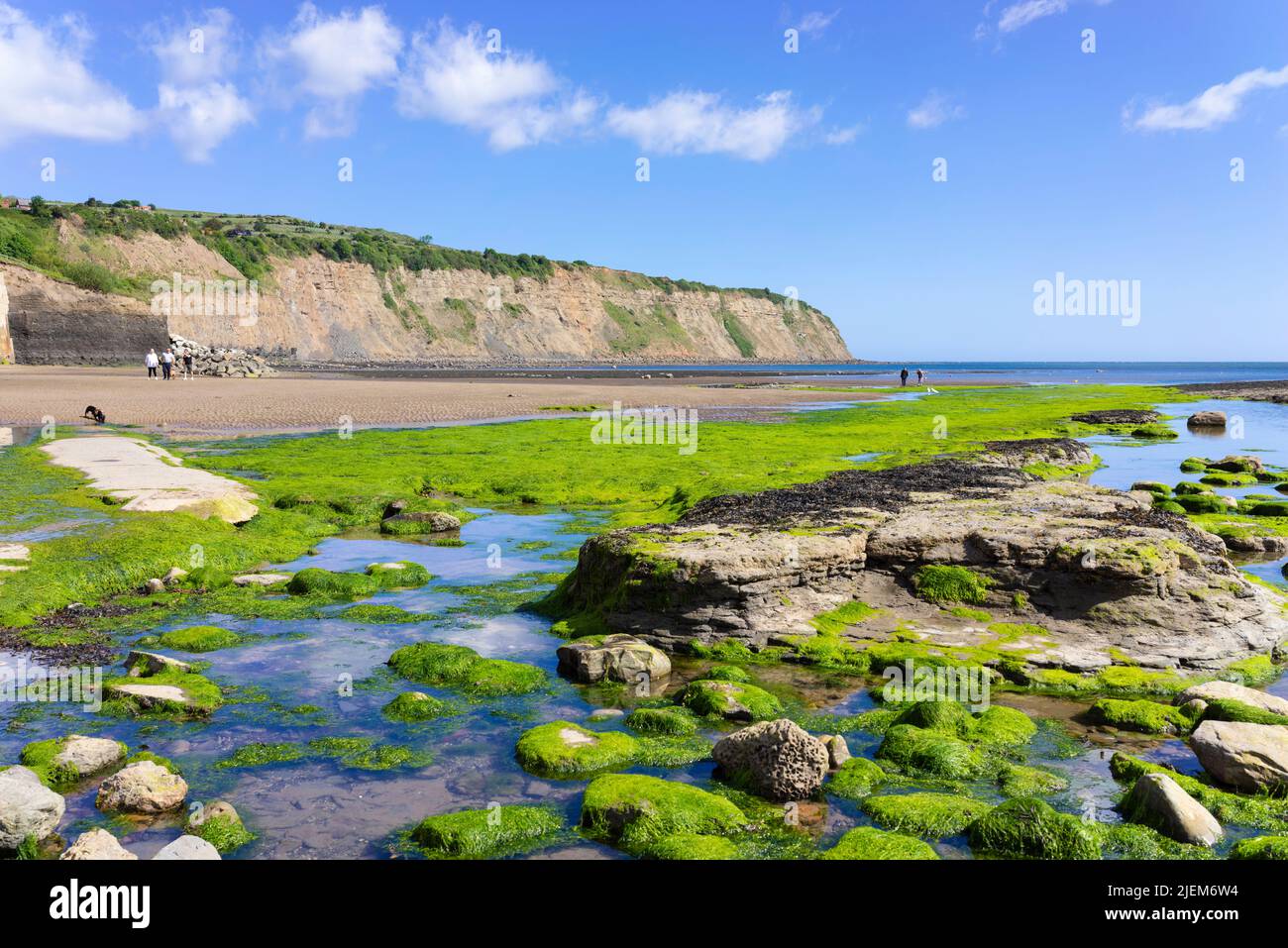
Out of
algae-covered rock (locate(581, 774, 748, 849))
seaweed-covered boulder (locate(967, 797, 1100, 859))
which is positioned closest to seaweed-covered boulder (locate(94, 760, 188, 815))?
algae-covered rock (locate(581, 774, 748, 849))

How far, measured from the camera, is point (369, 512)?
20484 mm

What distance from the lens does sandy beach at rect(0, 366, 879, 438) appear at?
1481 inches

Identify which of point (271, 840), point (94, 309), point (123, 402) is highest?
point (94, 309)

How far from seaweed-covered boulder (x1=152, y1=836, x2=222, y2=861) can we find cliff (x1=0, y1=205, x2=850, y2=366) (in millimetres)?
80873

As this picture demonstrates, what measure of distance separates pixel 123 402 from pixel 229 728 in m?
40.7

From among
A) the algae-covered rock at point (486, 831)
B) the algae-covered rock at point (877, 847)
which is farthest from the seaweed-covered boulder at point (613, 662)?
the algae-covered rock at point (877, 847)

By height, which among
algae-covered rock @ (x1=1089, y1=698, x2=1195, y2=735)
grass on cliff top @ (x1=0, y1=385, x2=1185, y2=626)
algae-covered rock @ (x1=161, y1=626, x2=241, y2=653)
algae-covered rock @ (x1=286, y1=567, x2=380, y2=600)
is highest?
grass on cliff top @ (x1=0, y1=385, x2=1185, y2=626)

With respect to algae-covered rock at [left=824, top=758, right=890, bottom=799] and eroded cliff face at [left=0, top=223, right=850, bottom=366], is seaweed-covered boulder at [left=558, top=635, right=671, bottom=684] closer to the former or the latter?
algae-covered rock at [left=824, top=758, right=890, bottom=799]

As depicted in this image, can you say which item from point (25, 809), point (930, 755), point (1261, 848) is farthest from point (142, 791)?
point (1261, 848)

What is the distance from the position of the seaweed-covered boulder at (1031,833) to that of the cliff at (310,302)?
274 ft
